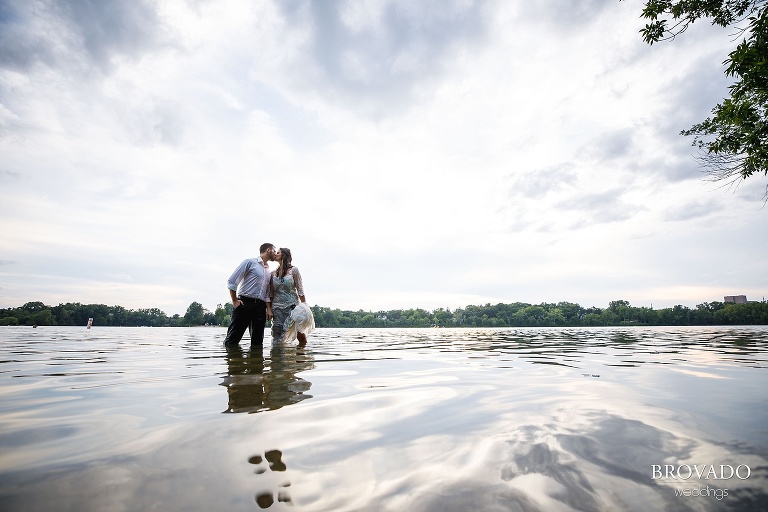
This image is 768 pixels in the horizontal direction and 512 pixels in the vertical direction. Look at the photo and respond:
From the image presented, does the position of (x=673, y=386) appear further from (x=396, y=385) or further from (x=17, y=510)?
(x=17, y=510)

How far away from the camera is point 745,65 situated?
642 centimetres

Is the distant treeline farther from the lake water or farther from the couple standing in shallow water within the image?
the lake water

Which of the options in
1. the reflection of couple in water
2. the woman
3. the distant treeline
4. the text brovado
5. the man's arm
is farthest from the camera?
the distant treeline

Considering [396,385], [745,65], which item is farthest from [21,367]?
[745,65]

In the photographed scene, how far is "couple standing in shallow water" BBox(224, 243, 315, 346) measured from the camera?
24.5 ft

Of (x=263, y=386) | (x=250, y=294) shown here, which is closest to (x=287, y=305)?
(x=250, y=294)

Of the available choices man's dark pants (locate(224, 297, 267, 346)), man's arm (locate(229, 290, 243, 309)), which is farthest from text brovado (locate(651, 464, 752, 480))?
man's dark pants (locate(224, 297, 267, 346))

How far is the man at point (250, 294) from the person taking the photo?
741 cm

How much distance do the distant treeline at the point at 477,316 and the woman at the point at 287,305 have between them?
338ft

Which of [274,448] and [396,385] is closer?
[274,448]

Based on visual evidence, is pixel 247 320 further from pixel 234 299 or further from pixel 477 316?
pixel 477 316

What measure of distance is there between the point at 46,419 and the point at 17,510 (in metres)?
1.34

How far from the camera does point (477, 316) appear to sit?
144 m

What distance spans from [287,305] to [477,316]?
474 feet
